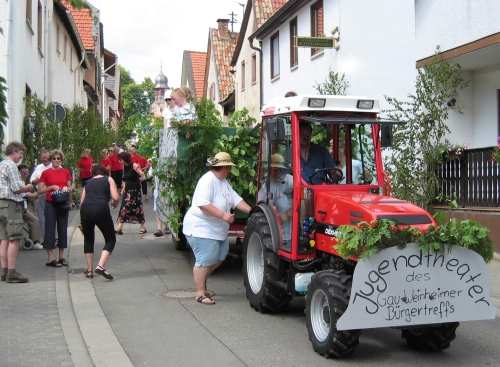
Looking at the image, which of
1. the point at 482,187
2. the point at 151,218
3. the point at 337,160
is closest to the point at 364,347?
the point at 337,160

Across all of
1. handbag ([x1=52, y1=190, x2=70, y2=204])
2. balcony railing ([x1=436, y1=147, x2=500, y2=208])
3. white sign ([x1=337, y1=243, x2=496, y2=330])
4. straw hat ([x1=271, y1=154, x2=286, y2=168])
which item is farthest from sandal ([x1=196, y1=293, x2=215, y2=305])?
balcony railing ([x1=436, y1=147, x2=500, y2=208])

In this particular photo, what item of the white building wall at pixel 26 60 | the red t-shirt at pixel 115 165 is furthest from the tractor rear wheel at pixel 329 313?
the red t-shirt at pixel 115 165

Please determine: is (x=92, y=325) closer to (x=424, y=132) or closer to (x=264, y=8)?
(x=424, y=132)

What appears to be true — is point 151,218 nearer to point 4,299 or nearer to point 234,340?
point 4,299

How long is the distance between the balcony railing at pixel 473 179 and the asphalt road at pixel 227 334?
5.48 metres

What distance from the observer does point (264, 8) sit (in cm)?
3114

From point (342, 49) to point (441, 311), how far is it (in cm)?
1371

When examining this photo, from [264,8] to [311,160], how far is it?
25.0 meters

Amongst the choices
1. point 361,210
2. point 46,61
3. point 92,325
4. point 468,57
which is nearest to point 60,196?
point 92,325

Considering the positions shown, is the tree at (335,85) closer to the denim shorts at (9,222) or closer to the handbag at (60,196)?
the handbag at (60,196)

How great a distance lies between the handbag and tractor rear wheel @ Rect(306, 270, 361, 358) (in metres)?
5.65

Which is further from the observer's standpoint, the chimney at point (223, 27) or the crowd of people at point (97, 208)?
the chimney at point (223, 27)

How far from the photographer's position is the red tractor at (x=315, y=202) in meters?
6.28

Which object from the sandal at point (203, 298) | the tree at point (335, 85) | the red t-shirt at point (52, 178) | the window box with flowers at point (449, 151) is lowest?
the sandal at point (203, 298)
